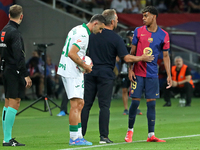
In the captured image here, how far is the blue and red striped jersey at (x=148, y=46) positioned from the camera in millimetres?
7246

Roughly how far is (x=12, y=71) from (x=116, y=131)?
2826mm

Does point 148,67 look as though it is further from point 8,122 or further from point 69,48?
point 8,122

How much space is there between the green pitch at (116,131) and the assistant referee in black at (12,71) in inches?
17.9

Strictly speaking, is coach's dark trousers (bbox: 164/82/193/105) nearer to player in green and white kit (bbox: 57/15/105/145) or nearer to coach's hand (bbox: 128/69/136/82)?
coach's hand (bbox: 128/69/136/82)

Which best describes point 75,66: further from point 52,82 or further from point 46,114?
point 52,82

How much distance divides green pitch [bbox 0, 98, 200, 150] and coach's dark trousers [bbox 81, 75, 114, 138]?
31 centimetres

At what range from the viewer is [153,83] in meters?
7.29

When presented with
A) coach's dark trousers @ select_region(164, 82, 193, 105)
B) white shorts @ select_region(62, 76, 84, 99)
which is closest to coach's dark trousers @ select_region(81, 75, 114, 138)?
white shorts @ select_region(62, 76, 84, 99)

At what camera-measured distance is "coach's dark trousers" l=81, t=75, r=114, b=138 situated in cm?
698

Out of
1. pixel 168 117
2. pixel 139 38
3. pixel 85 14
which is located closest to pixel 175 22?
pixel 85 14

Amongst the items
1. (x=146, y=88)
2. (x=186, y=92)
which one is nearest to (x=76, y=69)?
(x=146, y=88)

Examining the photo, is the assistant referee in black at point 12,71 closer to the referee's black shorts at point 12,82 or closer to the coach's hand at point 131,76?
the referee's black shorts at point 12,82

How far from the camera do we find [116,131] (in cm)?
882

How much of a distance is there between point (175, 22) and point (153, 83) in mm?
13410
